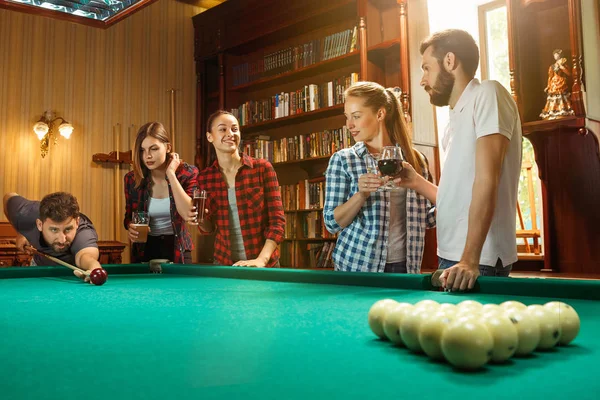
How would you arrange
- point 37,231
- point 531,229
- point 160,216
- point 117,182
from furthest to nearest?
1. point 117,182
2. point 531,229
3. point 160,216
4. point 37,231

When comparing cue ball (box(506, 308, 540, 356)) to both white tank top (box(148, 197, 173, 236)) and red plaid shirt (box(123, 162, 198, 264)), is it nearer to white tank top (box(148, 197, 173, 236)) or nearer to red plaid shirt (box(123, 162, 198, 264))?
red plaid shirt (box(123, 162, 198, 264))

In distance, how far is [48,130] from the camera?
562 centimetres

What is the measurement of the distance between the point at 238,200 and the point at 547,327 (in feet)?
7.42

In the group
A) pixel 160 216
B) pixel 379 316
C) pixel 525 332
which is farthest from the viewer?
pixel 160 216

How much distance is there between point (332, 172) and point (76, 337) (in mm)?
1548

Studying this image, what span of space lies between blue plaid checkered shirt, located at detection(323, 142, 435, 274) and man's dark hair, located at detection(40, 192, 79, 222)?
4.31 feet

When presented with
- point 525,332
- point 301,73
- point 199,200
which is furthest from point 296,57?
point 525,332

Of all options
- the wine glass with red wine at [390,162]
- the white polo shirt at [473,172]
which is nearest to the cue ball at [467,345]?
the white polo shirt at [473,172]

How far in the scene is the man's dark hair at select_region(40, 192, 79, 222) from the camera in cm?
280

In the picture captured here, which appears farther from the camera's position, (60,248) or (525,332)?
(60,248)

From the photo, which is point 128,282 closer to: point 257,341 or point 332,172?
point 332,172

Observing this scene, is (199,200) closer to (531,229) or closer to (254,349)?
(254,349)

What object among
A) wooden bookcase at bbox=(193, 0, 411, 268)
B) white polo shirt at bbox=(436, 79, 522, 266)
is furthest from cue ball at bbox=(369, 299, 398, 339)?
wooden bookcase at bbox=(193, 0, 411, 268)

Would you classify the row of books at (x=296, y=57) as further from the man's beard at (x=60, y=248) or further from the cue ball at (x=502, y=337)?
the cue ball at (x=502, y=337)
